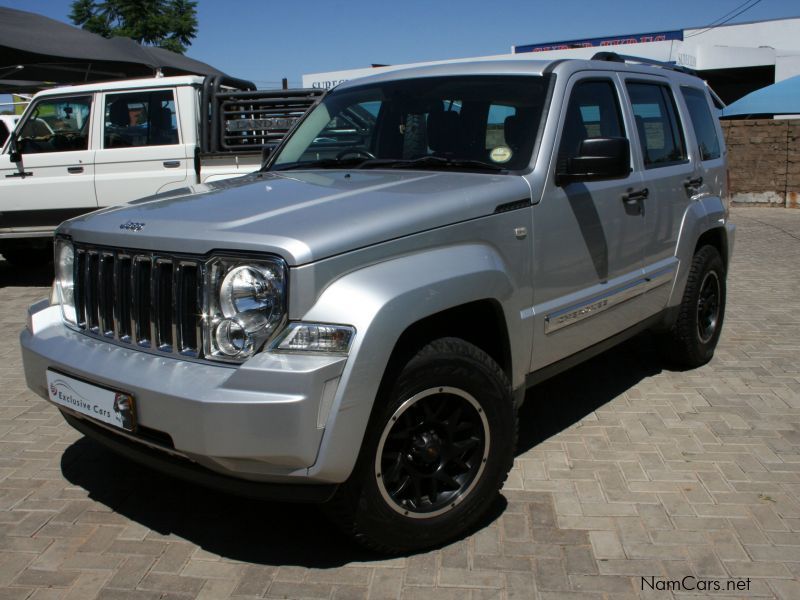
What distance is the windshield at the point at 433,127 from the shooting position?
360 centimetres

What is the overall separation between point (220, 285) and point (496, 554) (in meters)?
1.52

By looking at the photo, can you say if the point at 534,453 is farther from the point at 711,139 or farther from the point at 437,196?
the point at 711,139

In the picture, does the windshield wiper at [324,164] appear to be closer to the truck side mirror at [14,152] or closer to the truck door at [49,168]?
the truck door at [49,168]

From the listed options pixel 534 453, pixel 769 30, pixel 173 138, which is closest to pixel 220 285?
pixel 534 453

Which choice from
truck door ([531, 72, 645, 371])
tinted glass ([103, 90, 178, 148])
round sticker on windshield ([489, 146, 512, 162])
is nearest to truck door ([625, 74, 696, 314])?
truck door ([531, 72, 645, 371])

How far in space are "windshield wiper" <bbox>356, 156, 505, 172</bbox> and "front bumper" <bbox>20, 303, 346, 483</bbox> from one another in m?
1.45

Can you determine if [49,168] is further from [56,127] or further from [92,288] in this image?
[92,288]

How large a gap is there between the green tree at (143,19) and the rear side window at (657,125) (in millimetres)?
39742

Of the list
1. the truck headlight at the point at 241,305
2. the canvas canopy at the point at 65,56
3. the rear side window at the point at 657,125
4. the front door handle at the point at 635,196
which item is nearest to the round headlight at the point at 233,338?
the truck headlight at the point at 241,305

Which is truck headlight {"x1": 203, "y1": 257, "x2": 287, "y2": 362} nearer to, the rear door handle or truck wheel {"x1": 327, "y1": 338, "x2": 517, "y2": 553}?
truck wheel {"x1": 327, "y1": 338, "x2": 517, "y2": 553}

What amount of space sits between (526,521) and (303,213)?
1.64 m

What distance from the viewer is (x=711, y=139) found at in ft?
17.6

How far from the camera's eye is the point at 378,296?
8.39ft

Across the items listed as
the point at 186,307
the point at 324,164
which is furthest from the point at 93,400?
the point at 324,164
